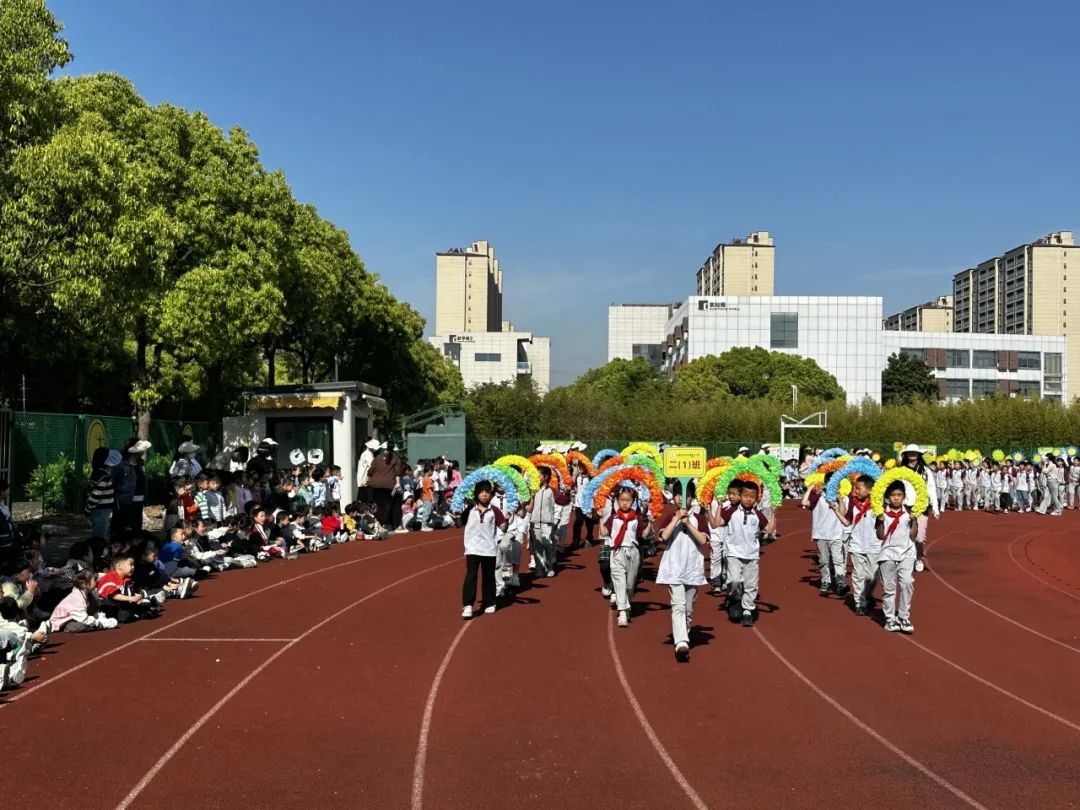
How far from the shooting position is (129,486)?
1396 cm

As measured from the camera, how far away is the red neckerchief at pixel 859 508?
11977 millimetres

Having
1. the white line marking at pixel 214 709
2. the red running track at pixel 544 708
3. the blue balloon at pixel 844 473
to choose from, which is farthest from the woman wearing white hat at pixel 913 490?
the white line marking at pixel 214 709

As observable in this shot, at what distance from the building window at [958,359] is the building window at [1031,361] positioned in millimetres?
6087

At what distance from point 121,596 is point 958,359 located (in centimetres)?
9828

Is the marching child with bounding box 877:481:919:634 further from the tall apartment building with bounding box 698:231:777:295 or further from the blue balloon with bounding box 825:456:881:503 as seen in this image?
the tall apartment building with bounding box 698:231:777:295

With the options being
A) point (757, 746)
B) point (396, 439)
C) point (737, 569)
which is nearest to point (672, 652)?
point (737, 569)

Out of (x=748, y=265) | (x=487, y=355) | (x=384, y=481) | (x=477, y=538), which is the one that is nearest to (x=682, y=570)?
(x=477, y=538)

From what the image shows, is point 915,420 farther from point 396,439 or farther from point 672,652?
point 672,652

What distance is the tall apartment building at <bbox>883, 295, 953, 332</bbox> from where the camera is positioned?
16238 cm

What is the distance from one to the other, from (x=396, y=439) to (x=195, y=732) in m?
31.6

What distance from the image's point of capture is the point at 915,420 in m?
51.3

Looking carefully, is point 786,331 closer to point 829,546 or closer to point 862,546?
point 829,546

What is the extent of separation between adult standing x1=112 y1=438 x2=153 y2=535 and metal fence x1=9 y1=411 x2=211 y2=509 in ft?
19.4

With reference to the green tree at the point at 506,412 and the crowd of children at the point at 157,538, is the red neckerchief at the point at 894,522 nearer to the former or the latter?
the crowd of children at the point at 157,538
